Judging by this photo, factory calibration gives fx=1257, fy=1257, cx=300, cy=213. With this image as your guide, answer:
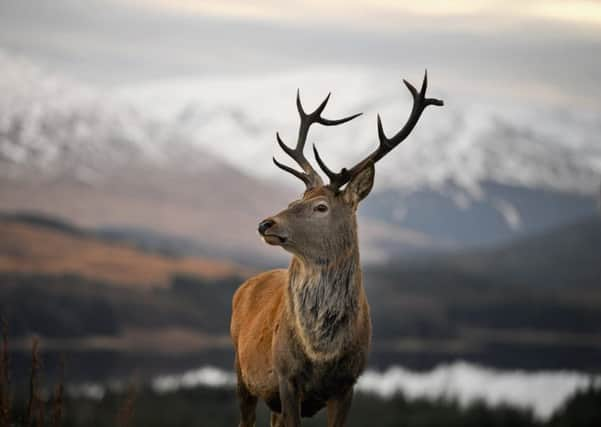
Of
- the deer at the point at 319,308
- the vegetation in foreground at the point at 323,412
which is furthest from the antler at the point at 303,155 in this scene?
the vegetation in foreground at the point at 323,412

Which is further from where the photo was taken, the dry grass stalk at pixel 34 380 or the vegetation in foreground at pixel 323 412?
the vegetation in foreground at pixel 323 412

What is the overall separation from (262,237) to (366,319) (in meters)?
1.06

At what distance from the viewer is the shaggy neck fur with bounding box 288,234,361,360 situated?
9.71 meters

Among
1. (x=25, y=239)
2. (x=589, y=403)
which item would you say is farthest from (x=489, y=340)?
(x=589, y=403)

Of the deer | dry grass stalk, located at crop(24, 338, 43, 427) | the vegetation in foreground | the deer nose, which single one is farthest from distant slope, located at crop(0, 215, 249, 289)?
dry grass stalk, located at crop(24, 338, 43, 427)

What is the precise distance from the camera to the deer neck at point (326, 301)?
9.71 m

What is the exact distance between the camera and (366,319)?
10008 millimetres

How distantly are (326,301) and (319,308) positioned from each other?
0.08m

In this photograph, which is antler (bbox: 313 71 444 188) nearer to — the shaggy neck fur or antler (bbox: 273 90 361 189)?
antler (bbox: 273 90 361 189)

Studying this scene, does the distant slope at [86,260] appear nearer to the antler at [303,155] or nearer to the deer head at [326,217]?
the antler at [303,155]

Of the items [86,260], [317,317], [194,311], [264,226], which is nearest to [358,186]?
[264,226]

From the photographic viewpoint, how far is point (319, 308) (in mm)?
9812

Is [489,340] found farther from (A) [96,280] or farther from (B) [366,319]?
(B) [366,319]

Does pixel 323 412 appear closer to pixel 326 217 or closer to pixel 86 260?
pixel 326 217
